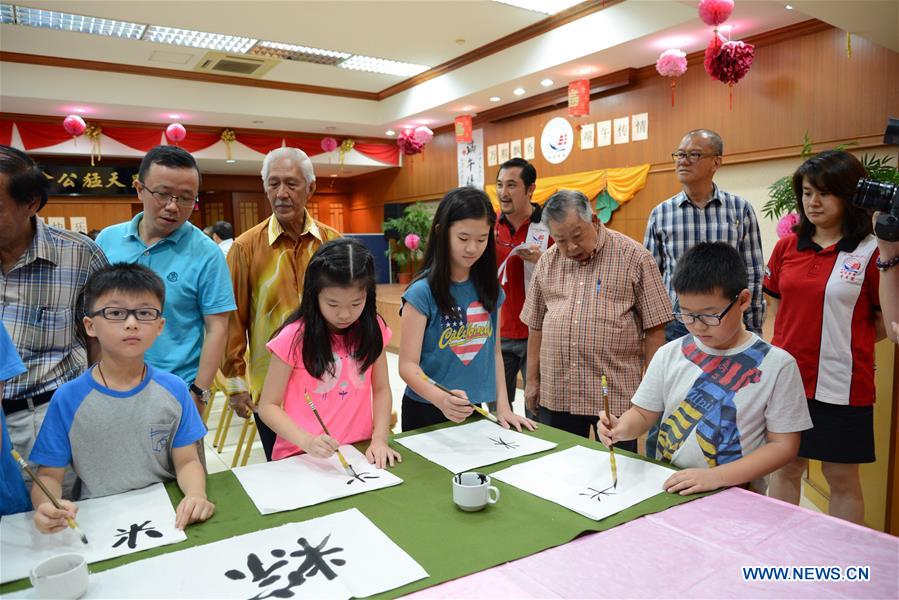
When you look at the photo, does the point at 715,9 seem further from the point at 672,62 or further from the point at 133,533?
the point at 133,533

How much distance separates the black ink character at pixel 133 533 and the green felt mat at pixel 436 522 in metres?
0.05

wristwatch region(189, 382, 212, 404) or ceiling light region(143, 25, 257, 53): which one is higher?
ceiling light region(143, 25, 257, 53)

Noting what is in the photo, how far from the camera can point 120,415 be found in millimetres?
1240

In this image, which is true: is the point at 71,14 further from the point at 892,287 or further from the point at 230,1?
the point at 892,287

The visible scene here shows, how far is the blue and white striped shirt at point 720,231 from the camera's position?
2.59m

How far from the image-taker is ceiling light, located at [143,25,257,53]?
5.77m

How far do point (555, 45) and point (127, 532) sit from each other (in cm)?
584

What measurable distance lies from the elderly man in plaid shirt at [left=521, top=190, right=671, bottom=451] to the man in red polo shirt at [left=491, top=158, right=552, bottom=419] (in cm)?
59

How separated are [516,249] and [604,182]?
4.21 metres

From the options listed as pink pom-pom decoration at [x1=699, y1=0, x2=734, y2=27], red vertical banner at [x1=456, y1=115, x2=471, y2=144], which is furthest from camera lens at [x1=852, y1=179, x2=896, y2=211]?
red vertical banner at [x1=456, y1=115, x2=471, y2=144]

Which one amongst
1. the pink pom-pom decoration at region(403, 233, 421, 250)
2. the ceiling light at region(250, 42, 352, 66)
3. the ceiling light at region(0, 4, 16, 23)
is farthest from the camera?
the pink pom-pom decoration at region(403, 233, 421, 250)

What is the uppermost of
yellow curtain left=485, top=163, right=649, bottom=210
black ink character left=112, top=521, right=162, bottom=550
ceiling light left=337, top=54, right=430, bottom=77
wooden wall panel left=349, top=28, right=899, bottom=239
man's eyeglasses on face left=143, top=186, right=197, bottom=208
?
ceiling light left=337, top=54, right=430, bottom=77

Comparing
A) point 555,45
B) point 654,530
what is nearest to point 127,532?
point 654,530

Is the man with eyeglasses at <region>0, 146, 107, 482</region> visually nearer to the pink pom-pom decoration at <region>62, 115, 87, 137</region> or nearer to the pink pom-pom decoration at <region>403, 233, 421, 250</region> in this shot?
the pink pom-pom decoration at <region>62, 115, 87, 137</region>
